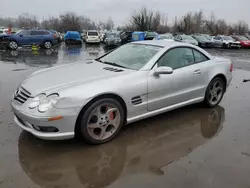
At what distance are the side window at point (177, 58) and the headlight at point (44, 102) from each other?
75.6 inches

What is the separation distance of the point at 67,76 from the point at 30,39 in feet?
57.7

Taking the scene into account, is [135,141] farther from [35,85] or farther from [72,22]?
[72,22]

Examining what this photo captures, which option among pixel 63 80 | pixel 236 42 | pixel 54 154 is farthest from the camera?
pixel 236 42

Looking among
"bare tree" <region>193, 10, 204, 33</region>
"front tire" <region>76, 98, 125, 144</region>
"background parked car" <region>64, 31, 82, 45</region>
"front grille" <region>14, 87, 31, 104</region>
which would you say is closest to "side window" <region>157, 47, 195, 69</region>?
"front tire" <region>76, 98, 125, 144</region>

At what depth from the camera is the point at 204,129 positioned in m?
4.50

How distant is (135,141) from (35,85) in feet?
5.58

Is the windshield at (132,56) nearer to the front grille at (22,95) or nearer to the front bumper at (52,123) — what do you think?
the front bumper at (52,123)

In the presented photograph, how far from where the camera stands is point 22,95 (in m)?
3.69

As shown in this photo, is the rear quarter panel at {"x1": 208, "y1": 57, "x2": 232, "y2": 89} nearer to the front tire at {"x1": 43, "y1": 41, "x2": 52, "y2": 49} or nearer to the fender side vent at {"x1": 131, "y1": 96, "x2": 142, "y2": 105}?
the fender side vent at {"x1": 131, "y1": 96, "x2": 142, "y2": 105}

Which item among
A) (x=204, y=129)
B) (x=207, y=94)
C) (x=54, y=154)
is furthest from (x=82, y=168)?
(x=207, y=94)

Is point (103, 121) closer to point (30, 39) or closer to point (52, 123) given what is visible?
point (52, 123)

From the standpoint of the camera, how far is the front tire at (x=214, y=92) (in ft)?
17.3

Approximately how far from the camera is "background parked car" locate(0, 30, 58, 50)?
19.3 meters

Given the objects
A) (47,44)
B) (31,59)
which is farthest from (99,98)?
(47,44)
